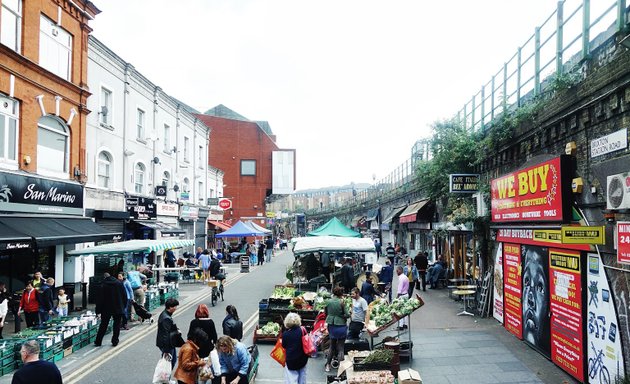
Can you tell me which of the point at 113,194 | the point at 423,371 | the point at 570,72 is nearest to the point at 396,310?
the point at 423,371

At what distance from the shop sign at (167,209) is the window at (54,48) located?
1050cm

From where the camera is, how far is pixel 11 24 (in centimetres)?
1455

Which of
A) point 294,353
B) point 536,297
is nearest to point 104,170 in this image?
point 294,353

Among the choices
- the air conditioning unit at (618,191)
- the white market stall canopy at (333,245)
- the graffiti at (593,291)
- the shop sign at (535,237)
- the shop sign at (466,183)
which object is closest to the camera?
the air conditioning unit at (618,191)

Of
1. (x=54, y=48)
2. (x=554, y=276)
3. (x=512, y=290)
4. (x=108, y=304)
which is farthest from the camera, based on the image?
(x=54, y=48)

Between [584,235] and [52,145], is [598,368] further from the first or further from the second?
[52,145]

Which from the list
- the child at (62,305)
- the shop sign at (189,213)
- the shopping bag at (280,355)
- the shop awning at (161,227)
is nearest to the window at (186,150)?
the shop sign at (189,213)

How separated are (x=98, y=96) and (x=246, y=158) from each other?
3834cm

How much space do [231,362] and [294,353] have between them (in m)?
1.02

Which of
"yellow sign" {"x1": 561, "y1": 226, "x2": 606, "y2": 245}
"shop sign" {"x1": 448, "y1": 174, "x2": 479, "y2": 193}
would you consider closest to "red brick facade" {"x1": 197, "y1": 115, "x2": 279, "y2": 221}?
"shop sign" {"x1": 448, "y1": 174, "x2": 479, "y2": 193}

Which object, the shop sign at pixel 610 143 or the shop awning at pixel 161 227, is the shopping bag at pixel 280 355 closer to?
the shop sign at pixel 610 143

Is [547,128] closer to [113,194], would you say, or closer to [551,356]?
[551,356]

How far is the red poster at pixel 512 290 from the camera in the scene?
1134 centimetres

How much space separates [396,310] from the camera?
9922 mm
